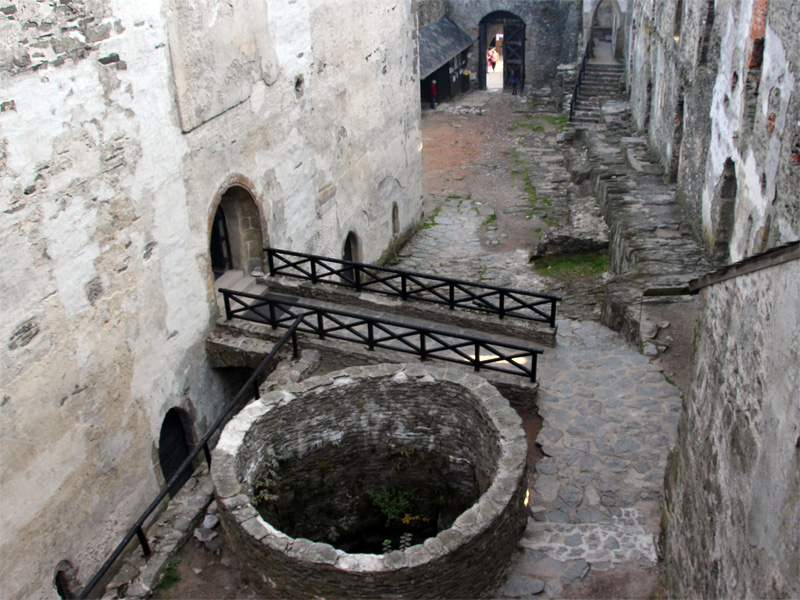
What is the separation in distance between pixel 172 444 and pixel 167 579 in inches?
106

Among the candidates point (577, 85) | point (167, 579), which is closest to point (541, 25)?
point (577, 85)

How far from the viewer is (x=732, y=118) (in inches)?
407

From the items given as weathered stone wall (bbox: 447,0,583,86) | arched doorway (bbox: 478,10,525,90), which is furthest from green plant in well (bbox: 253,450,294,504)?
arched doorway (bbox: 478,10,525,90)

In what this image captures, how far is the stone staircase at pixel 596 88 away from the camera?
72.7 feet

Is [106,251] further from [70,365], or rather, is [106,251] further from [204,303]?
[204,303]

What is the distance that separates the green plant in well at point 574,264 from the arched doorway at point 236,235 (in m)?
5.92

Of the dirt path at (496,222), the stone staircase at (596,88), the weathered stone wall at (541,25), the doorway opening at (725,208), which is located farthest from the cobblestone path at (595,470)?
the weathered stone wall at (541,25)

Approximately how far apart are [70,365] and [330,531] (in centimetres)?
305

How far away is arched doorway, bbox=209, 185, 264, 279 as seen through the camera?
1009 centimetres

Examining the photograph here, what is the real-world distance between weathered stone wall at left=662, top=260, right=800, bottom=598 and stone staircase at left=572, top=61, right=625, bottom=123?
57.0 feet

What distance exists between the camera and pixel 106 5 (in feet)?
23.9

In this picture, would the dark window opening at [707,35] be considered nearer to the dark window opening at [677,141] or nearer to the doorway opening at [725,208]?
→ the dark window opening at [677,141]

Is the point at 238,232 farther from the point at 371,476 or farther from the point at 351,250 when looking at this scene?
the point at 371,476

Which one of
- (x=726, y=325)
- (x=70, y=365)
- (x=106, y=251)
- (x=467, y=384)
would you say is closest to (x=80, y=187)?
(x=106, y=251)
